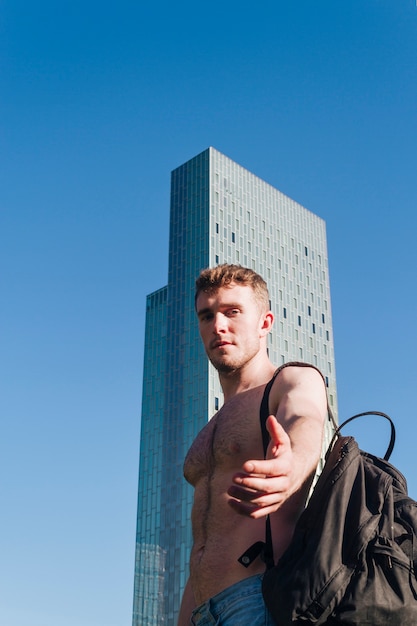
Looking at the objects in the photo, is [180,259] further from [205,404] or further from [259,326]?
[259,326]

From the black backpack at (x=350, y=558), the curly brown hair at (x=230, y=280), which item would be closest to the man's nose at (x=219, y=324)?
the curly brown hair at (x=230, y=280)

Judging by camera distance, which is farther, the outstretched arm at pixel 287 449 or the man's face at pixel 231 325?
the man's face at pixel 231 325

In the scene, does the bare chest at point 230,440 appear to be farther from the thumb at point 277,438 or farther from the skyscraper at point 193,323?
the skyscraper at point 193,323

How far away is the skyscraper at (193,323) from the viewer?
230 feet

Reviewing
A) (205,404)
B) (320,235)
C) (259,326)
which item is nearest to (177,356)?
(205,404)

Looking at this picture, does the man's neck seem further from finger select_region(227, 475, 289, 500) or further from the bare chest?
finger select_region(227, 475, 289, 500)

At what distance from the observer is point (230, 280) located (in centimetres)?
426

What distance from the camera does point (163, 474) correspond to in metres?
74.4

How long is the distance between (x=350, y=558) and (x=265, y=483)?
0.46 m

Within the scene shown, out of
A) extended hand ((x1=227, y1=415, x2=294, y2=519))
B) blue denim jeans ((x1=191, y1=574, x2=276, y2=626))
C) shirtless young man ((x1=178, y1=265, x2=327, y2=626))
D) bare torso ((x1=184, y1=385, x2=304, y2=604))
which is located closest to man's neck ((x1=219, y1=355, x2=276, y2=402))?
shirtless young man ((x1=178, y1=265, x2=327, y2=626))

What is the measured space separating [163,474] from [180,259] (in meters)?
20.8

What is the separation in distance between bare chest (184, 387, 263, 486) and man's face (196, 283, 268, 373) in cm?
23

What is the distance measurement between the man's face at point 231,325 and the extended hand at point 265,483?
1261mm

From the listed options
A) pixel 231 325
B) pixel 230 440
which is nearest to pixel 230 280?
pixel 231 325
